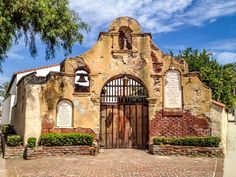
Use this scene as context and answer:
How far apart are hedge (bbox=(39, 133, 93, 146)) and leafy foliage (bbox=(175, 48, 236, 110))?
57.3ft

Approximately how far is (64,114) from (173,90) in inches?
222

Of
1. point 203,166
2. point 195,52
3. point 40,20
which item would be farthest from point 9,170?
point 195,52

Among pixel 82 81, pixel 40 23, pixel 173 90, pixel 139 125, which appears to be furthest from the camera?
pixel 139 125

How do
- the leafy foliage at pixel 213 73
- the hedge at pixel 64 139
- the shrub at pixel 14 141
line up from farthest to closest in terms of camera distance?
the leafy foliage at pixel 213 73
the shrub at pixel 14 141
the hedge at pixel 64 139

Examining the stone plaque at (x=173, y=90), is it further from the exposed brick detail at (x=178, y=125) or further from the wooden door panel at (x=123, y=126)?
the wooden door panel at (x=123, y=126)

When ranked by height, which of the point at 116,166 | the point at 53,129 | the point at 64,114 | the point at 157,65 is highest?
the point at 157,65

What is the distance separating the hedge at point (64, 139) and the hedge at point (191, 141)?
11.1 feet

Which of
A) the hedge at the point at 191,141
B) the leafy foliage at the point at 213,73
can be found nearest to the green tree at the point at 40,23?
the hedge at the point at 191,141

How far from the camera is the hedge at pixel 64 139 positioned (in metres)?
15.9

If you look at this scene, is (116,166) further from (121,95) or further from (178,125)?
(121,95)

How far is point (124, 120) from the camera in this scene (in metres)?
17.9

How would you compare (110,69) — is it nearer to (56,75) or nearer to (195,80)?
(56,75)

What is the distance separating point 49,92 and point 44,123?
60.4 inches

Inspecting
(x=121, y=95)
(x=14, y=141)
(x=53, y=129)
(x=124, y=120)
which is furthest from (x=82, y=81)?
(x=14, y=141)
